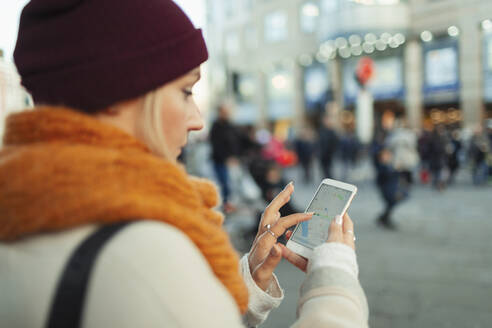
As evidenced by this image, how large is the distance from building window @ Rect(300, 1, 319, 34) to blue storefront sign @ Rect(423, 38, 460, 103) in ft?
23.5

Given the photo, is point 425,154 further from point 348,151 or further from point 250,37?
point 250,37

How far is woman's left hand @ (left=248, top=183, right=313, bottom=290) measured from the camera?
1309 millimetres

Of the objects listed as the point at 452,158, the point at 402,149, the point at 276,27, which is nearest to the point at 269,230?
the point at 402,149

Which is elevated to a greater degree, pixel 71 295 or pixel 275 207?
pixel 71 295

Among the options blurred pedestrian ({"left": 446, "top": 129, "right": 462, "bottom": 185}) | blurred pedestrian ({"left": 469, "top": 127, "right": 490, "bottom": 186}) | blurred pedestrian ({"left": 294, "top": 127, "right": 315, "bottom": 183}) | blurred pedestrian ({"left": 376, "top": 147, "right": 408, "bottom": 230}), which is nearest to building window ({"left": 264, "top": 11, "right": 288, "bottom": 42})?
blurred pedestrian ({"left": 294, "top": 127, "right": 315, "bottom": 183})

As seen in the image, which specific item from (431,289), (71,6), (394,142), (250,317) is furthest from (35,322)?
(394,142)

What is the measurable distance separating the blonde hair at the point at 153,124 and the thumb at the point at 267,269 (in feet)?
1.92

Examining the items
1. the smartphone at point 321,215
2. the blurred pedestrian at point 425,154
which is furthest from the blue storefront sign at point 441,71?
the smartphone at point 321,215

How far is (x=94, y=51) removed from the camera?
0.80 metres

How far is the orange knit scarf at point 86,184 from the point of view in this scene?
0.66 meters

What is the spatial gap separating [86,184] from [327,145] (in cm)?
963

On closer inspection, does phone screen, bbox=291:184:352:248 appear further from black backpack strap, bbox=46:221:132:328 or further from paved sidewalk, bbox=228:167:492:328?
paved sidewalk, bbox=228:167:492:328

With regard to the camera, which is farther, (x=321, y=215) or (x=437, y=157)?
(x=437, y=157)

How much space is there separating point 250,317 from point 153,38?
92 cm
